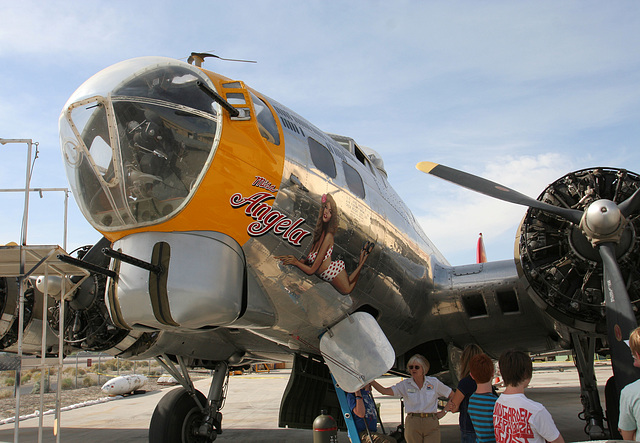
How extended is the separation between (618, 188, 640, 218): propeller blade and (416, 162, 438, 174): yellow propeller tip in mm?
2286

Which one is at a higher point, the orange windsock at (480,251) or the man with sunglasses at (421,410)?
the orange windsock at (480,251)

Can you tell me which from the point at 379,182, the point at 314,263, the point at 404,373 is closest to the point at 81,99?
the point at 314,263

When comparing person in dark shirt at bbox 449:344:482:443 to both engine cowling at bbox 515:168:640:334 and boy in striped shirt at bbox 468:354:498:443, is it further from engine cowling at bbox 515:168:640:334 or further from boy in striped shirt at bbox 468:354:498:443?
engine cowling at bbox 515:168:640:334

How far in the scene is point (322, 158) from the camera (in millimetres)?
5715

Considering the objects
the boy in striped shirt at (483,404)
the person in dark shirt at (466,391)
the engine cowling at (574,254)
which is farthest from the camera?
the engine cowling at (574,254)

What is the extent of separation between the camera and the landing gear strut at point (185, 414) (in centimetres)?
766

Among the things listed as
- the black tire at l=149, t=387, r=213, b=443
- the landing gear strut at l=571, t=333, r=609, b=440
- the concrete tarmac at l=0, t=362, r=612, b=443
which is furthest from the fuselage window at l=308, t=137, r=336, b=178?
the concrete tarmac at l=0, t=362, r=612, b=443

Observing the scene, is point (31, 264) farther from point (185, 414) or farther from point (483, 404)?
point (483, 404)

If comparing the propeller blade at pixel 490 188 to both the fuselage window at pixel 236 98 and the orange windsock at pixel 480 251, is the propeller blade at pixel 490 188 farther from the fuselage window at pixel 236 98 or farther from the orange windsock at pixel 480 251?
the orange windsock at pixel 480 251

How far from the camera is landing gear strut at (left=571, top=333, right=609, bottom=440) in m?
6.68

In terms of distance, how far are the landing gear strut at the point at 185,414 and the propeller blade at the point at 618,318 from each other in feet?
17.9

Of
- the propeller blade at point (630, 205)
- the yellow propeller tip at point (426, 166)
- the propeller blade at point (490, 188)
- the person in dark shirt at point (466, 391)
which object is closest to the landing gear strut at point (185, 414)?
the person in dark shirt at point (466, 391)

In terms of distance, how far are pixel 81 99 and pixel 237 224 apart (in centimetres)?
170

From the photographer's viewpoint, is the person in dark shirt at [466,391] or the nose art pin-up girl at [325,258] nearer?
the person in dark shirt at [466,391]
